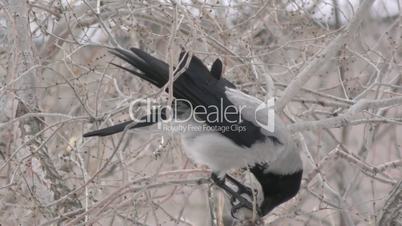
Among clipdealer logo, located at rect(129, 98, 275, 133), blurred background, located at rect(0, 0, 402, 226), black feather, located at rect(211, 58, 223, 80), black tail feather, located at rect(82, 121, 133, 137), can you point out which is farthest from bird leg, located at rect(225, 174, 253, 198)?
black tail feather, located at rect(82, 121, 133, 137)

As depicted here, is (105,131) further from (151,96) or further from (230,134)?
(230,134)

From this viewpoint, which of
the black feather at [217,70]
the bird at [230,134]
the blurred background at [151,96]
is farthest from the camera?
the black feather at [217,70]

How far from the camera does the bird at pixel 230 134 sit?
3.66 meters

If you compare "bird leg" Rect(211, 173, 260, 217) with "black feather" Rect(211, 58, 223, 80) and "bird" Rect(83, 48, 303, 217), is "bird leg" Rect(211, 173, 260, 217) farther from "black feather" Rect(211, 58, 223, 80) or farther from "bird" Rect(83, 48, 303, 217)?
"black feather" Rect(211, 58, 223, 80)

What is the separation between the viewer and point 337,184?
5.82 meters

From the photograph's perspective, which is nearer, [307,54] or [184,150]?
[184,150]

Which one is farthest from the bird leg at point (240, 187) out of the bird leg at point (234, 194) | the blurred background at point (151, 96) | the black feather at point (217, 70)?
the black feather at point (217, 70)

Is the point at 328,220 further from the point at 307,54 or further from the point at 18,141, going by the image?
the point at 18,141

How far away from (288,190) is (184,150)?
68cm

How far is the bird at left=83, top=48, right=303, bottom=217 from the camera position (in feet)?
12.0

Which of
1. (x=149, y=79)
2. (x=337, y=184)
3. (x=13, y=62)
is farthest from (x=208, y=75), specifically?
(x=337, y=184)

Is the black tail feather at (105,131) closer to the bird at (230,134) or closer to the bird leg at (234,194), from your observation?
the bird at (230,134)

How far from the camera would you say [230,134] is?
3.77 meters

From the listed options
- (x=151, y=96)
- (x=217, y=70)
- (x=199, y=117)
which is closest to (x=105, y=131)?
(x=151, y=96)
